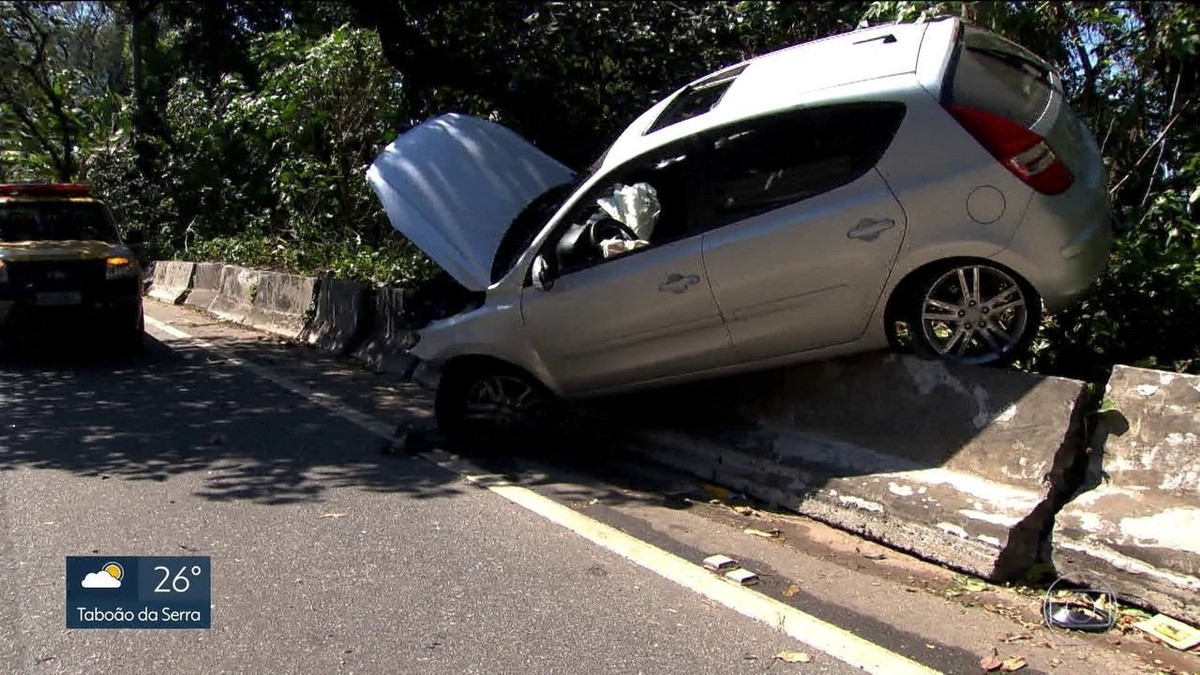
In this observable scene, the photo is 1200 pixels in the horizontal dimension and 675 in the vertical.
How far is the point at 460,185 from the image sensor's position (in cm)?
711

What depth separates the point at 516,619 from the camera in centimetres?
434

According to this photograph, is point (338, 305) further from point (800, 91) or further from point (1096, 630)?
point (1096, 630)

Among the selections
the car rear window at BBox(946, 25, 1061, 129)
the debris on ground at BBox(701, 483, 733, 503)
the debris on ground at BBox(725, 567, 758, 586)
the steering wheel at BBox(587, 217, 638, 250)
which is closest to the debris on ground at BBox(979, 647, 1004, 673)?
the debris on ground at BBox(725, 567, 758, 586)

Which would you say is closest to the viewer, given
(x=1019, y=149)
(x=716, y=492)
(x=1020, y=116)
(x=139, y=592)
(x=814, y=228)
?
(x=139, y=592)

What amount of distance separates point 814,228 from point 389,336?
6227 millimetres

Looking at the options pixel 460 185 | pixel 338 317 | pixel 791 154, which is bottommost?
pixel 338 317

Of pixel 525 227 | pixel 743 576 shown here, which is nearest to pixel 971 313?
pixel 743 576

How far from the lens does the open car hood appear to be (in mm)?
6789

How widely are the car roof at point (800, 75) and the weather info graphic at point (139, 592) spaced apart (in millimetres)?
3136

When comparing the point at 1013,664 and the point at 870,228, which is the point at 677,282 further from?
the point at 1013,664

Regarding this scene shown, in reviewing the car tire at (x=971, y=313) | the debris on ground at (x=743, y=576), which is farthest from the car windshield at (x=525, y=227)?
the debris on ground at (x=743, y=576)

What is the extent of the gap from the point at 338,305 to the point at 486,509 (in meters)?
6.70

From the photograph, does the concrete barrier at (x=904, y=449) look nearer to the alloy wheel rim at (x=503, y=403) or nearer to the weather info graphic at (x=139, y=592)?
the alloy wheel rim at (x=503, y=403)

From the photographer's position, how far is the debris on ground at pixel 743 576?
185 inches
